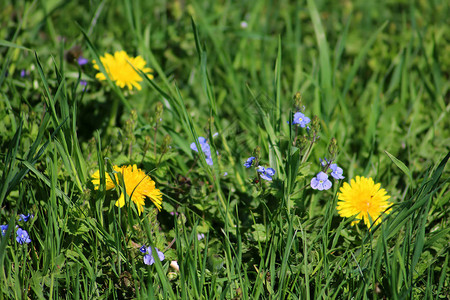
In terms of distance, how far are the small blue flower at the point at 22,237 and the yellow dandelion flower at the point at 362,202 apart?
125cm

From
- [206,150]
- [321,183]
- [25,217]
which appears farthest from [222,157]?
[25,217]

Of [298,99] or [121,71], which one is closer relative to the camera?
[298,99]

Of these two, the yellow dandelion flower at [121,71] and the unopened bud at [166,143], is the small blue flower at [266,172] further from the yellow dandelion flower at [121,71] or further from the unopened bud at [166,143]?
the yellow dandelion flower at [121,71]

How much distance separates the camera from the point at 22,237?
6.02ft

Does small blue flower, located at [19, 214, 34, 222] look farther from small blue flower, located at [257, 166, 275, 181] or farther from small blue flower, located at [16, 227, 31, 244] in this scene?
small blue flower, located at [257, 166, 275, 181]

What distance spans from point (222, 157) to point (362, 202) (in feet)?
2.60

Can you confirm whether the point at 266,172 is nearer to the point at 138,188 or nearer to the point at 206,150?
the point at 206,150

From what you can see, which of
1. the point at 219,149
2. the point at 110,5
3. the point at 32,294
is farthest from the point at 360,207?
the point at 110,5

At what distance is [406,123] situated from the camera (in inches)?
114

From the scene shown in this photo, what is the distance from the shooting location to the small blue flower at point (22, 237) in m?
1.82

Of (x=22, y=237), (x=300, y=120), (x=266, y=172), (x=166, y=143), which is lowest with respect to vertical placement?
(x=22, y=237)

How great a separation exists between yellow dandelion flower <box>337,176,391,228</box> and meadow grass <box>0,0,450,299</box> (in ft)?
0.23

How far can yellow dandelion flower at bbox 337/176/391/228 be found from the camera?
195 centimetres

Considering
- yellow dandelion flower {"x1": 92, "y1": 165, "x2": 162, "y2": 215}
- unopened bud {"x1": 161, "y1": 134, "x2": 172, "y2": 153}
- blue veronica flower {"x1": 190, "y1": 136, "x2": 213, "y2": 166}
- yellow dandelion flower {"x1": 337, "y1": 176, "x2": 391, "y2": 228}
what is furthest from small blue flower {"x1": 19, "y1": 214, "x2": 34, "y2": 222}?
yellow dandelion flower {"x1": 337, "y1": 176, "x2": 391, "y2": 228}
